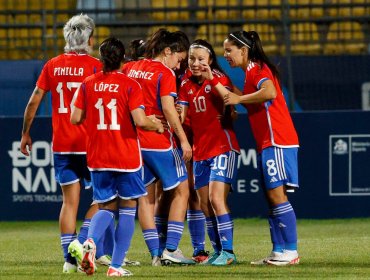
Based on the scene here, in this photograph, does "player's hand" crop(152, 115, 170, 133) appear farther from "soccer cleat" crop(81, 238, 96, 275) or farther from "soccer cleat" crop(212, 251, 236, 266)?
"soccer cleat" crop(81, 238, 96, 275)

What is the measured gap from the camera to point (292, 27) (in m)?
19.6

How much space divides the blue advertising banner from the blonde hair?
21.5 feet

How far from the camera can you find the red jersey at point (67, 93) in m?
9.90

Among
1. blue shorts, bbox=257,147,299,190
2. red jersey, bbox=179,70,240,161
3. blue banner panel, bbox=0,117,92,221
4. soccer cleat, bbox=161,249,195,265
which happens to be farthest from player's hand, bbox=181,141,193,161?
blue banner panel, bbox=0,117,92,221

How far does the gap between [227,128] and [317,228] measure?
5.19m

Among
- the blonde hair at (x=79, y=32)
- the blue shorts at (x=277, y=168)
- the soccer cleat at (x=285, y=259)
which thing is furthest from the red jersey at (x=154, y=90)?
the soccer cleat at (x=285, y=259)

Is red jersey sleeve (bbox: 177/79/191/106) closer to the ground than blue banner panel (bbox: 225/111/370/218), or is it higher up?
higher up

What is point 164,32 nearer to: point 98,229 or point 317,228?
point 98,229

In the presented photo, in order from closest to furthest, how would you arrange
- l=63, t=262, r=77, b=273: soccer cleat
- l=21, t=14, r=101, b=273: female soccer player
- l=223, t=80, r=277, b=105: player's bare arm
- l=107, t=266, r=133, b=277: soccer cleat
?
l=107, t=266, r=133, b=277: soccer cleat, l=63, t=262, r=77, b=273: soccer cleat, l=223, t=80, r=277, b=105: player's bare arm, l=21, t=14, r=101, b=273: female soccer player

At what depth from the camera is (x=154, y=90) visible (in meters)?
9.96

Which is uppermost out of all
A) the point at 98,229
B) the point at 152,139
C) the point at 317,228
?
the point at 152,139

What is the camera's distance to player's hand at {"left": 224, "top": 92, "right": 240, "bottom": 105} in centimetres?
981

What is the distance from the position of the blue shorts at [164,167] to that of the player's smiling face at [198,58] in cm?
75

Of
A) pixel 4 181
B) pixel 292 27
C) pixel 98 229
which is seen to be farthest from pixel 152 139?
pixel 292 27
